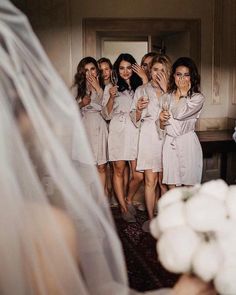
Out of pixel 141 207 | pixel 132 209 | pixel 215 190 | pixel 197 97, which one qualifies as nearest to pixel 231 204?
pixel 215 190

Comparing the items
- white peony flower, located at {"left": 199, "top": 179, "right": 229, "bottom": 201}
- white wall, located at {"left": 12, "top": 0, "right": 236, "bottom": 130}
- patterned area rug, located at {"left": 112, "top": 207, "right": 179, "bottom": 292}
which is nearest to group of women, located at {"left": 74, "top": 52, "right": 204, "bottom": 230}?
patterned area rug, located at {"left": 112, "top": 207, "right": 179, "bottom": 292}

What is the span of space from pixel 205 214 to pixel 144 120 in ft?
10.2

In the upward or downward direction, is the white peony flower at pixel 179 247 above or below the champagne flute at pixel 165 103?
below

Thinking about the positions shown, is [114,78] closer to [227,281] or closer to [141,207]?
[141,207]

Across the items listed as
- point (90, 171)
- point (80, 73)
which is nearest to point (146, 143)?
point (80, 73)

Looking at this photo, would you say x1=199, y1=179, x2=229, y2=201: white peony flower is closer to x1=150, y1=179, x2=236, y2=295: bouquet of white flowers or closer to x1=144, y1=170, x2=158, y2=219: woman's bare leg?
x1=150, y1=179, x2=236, y2=295: bouquet of white flowers

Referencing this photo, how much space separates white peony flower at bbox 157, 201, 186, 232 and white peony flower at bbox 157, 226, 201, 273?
0.02 metres

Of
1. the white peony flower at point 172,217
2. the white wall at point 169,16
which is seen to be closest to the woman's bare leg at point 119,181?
the white wall at point 169,16

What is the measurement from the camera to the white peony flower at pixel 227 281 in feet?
3.35

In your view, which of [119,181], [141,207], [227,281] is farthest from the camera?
[141,207]

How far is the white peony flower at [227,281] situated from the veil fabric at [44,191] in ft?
0.82

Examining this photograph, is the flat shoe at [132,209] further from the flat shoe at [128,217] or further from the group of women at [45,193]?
the group of women at [45,193]

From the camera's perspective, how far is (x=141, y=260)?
333 centimetres

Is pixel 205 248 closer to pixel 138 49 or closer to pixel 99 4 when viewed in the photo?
pixel 99 4
